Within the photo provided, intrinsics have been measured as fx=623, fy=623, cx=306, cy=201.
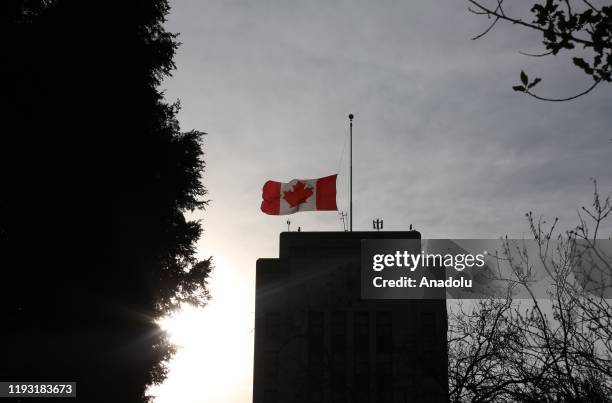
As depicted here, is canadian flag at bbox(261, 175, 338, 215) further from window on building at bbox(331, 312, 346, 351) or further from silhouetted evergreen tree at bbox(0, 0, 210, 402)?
window on building at bbox(331, 312, 346, 351)

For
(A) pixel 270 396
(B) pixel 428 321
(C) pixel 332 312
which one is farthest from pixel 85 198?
(B) pixel 428 321

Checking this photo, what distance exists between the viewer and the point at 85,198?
17375mm

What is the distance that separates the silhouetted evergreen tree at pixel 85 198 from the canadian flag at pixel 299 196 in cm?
1408

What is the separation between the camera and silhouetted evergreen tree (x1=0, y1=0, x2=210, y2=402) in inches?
633

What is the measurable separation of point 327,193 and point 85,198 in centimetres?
1925

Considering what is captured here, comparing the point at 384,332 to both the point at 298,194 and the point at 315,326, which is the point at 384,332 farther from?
the point at 298,194

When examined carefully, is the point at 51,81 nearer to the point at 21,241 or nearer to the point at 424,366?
the point at 21,241

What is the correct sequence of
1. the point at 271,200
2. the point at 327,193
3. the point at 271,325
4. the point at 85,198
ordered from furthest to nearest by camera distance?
the point at 271,325 < the point at 271,200 < the point at 327,193 < the point at 85,198

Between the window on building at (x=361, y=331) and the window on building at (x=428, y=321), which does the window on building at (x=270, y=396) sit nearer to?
the window on building at (x=361, y=331)

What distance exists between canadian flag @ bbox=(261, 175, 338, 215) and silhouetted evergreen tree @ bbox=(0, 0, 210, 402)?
Result: 46.2ft

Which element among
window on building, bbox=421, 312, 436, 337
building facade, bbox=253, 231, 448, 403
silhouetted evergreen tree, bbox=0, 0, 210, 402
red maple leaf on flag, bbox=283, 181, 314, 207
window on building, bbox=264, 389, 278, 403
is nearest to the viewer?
silhouetted evergreen tree, bbox=0, 0, 210, 402

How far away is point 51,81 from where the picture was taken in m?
17.5

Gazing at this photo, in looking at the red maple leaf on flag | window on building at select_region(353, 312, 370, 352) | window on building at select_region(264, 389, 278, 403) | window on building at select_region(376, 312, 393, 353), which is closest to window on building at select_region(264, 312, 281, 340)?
window on building at select_region(264, 389, 278, 403)

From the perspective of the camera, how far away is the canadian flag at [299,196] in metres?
35.2
